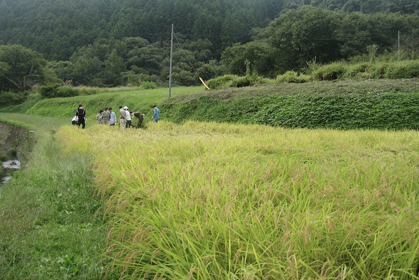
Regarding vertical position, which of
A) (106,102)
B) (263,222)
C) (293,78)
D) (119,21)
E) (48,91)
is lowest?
(106,102)

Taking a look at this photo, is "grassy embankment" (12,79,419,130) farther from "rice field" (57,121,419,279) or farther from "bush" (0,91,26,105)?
"bush" (0,91,26,105)

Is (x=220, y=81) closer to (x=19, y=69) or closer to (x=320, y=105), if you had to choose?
(x=320, y=105)

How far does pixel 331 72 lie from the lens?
18672 mm

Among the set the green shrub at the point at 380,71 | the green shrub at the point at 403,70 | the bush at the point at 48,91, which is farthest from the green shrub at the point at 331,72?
the bush at the point at 48,91

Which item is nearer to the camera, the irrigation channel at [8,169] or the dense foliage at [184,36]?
the irrigation channel at [8,169]

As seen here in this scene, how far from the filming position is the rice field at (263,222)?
200 centimetres

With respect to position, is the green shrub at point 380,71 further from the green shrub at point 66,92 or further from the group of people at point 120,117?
the green shrub at point 66,92

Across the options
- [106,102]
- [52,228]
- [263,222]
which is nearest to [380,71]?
[263,222]

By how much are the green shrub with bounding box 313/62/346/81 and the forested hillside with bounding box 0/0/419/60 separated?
52306mm

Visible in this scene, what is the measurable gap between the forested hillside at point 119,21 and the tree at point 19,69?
1225 centimetres

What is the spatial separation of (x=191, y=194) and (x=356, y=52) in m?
44.7

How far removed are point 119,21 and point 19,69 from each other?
2745 centimetres

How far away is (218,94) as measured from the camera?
19.3 meters

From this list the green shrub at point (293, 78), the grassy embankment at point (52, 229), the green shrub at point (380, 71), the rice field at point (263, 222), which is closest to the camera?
the rice field at point (263, 222)
